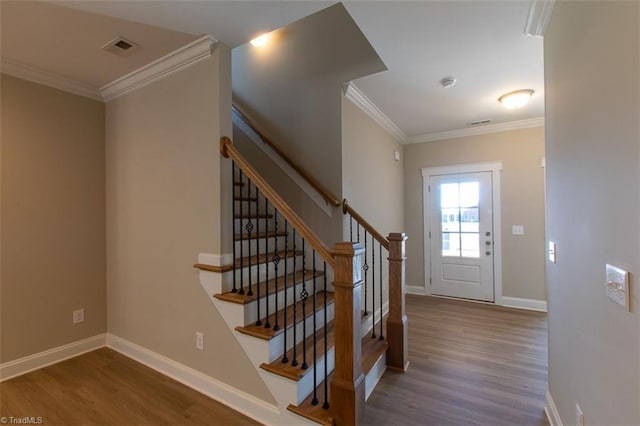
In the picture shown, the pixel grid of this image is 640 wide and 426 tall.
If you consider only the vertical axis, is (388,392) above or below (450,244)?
below

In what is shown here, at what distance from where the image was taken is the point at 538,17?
5.82 feet

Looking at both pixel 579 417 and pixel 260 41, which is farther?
pixel 260 41

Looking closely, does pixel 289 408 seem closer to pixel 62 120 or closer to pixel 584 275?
pixel 584 275

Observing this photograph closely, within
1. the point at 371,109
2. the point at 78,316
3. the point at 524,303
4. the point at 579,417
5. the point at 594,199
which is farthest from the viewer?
the point at 524,303

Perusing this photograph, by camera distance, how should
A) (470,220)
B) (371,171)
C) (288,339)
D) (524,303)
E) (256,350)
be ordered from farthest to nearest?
(470,220)
(524,303)
(371,171)
(288,339)
(256,350)

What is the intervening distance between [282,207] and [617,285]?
1.54m

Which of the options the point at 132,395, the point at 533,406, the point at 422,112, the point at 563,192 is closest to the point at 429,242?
the point at 422,112

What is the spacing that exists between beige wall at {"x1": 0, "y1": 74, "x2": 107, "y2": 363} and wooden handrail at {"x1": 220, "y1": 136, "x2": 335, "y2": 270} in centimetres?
173

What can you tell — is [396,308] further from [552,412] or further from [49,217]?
[49,217]

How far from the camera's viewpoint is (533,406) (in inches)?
78.1

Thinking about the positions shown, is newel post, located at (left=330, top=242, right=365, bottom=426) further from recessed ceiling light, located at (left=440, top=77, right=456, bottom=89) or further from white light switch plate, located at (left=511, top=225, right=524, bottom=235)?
white light switch plate, located at (left=511, top=225, right=524, bottom=235)

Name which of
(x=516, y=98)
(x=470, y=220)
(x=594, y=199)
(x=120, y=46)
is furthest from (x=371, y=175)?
(x=120, y=46)

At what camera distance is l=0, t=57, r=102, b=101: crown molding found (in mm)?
2281

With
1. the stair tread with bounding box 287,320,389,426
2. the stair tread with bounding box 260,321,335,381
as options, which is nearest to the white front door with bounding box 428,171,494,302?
the stair tread with bounding box 287,320,389,426
